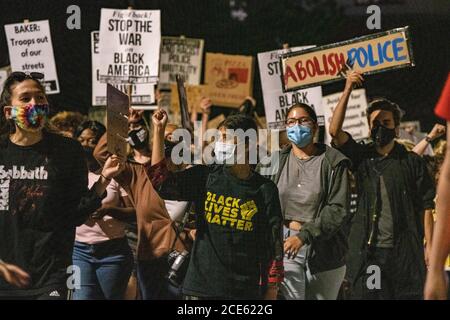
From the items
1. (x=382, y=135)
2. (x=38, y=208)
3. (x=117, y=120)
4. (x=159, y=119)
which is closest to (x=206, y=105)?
(x=159, y=119)

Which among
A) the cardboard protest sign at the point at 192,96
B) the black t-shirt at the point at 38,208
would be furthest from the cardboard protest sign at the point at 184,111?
the black t-shirt at the point at 38,208

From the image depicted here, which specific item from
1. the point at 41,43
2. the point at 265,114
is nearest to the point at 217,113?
the point at 265,114

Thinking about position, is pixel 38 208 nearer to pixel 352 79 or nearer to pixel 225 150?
pixel 225 150

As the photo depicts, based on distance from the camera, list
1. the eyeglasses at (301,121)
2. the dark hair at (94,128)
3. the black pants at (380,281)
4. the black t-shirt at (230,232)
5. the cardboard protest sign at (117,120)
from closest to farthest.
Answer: the black t-shirt at (230,232) → the cardboard protest sign at (117,120) → the eyeglasses at (301,121) → the black pants at (380,281) → the dark hair at (94,128)

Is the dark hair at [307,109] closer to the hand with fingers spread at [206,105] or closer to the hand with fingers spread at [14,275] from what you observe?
the hand with fingers spread at [206,105]

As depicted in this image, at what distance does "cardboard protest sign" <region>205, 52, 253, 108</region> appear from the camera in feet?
20.7

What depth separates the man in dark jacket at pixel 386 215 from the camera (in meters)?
6.28

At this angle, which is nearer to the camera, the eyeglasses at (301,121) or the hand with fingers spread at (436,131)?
the eyeglasses at (301,121)

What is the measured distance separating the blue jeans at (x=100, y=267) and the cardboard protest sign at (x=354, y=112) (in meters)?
1.67

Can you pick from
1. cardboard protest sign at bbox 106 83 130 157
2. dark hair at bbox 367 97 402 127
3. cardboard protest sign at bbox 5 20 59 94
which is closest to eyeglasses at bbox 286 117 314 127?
dark hair at bbox 367 97 402 127

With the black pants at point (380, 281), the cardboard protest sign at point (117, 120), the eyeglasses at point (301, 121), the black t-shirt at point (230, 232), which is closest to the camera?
the black t-shirt at point (230, 232)

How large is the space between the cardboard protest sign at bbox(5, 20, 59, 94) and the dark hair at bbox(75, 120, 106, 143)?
0.30m

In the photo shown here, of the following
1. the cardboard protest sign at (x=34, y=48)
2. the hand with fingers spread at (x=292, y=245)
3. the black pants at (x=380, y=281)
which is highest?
the cardboard protest sign at (x=34, y=48)

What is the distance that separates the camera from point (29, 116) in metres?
5.98
